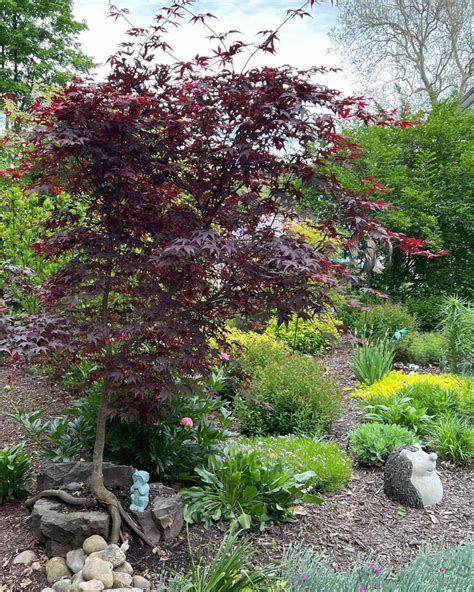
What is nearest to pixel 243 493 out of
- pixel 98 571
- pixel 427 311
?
pixel 98 571

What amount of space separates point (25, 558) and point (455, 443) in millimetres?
3117

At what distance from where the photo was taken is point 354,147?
125 inches

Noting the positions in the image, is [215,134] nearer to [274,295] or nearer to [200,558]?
[274,295]

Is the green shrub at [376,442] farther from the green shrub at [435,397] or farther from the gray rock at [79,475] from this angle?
the gray rock at [79,475]

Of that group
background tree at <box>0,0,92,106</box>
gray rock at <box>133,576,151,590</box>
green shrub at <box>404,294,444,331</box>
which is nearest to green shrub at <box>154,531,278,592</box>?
gray rock at <box>133,576,151,590</box>

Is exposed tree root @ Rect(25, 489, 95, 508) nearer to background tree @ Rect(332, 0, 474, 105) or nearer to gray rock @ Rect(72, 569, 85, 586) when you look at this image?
gray rock @ Rect(72, 569, 85, 586)

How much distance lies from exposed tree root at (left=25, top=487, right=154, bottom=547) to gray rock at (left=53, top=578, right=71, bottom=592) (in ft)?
0.97

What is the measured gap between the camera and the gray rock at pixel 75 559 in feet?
9.41

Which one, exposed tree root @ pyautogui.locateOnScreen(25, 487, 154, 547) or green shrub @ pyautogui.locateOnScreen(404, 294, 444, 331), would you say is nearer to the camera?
exposed tree root @ pyautogui.locateOnScreen(25, 487, 154, 547)

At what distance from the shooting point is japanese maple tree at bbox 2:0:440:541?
2803 millimetres

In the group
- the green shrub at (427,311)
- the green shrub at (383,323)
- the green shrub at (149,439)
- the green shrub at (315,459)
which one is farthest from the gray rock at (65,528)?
the green shrub at (427,311)

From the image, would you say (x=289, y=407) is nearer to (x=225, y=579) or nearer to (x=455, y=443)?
(x=455, y=443)

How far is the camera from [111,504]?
3.12 meters

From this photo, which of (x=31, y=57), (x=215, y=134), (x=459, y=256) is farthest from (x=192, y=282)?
(x=31, y=57)
